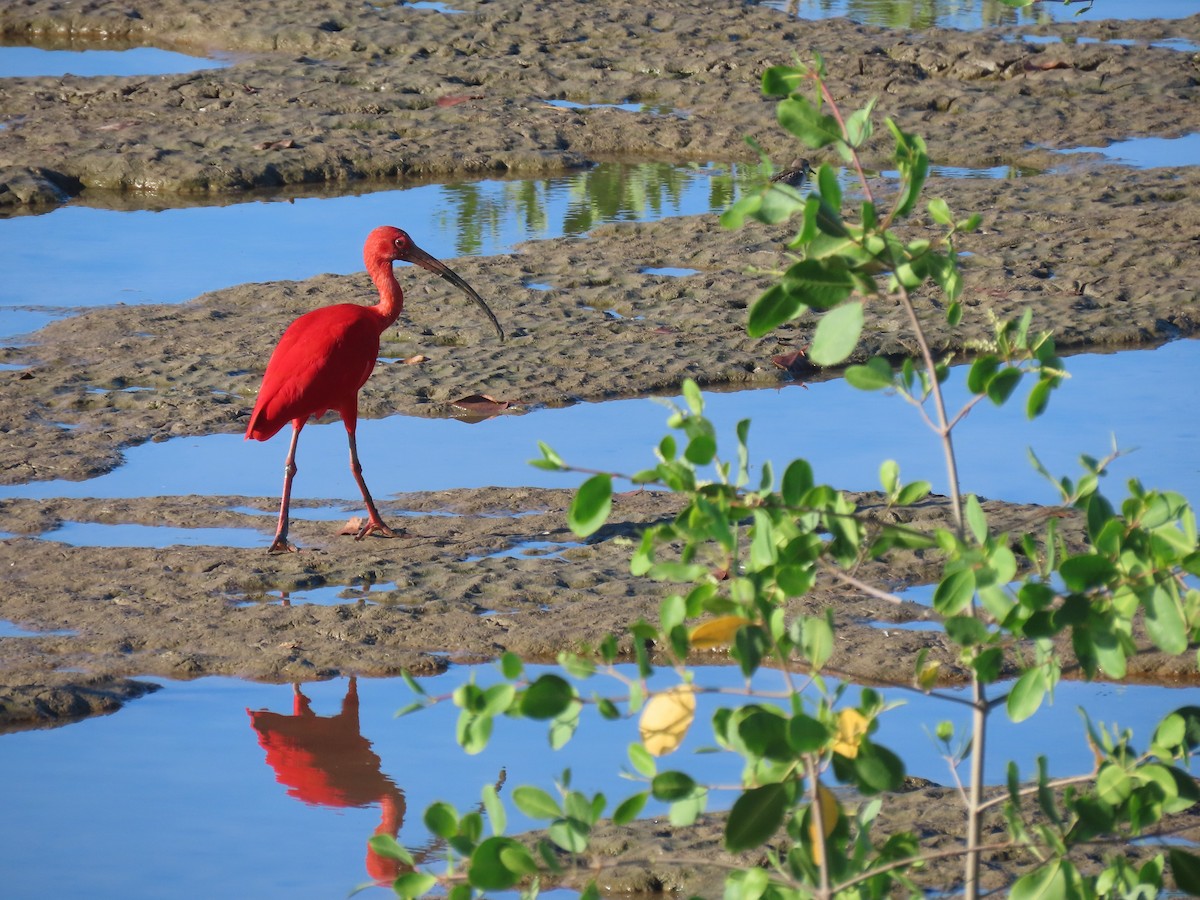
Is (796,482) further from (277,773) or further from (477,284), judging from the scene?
(477,284)

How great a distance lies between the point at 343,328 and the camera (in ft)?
20.1

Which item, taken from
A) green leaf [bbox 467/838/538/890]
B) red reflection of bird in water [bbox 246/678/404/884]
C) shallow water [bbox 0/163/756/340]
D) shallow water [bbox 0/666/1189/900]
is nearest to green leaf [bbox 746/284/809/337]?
green leaf [bbox 467/838/538/890]

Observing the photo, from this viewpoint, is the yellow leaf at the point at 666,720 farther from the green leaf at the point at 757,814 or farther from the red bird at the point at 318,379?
the red bird at the point at 318,379

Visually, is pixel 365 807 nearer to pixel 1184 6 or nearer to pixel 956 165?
pixel 956 165

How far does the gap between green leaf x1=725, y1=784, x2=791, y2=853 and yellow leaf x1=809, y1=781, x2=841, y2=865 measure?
105mm

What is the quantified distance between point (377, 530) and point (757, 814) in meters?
3.84

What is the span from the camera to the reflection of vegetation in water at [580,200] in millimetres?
10133

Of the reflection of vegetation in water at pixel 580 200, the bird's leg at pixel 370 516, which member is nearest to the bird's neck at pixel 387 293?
the bird's leg at pixel 370 516

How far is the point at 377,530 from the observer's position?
235 inches

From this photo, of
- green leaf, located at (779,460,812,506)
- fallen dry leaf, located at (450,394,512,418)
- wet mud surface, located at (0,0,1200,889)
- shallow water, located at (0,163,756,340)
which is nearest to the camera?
green leaf, located at (779,460,812,506)

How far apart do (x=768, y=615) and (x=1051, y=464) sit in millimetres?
4445

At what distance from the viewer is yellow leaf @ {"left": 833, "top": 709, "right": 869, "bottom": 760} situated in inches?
92.4

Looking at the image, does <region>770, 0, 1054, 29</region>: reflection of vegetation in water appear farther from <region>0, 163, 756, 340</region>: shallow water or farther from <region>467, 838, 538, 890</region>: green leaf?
<region>467, 838, 538, 890</region>: green leaf

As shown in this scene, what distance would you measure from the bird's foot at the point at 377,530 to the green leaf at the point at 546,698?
3.69 metres
